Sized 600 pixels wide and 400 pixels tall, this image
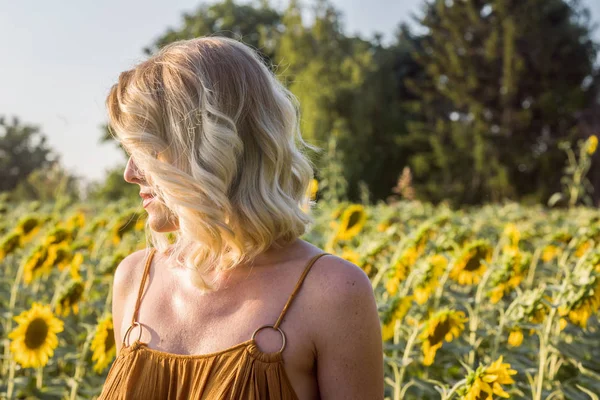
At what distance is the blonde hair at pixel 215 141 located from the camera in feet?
5.43

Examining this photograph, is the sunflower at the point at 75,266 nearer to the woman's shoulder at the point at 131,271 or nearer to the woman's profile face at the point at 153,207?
the woman's shoulder at the point at 131,271

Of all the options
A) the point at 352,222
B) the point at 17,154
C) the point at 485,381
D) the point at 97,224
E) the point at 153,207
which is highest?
the point at 153,207

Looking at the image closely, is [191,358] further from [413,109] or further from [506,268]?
[413,109]

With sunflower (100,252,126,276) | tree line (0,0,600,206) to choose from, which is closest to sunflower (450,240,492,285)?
sunflower (100,252,126,276)

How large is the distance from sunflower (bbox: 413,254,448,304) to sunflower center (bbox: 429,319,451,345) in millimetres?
346

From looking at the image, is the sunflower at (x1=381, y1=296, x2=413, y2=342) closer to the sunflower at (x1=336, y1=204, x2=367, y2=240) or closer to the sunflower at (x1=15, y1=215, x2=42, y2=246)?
the sunflower at (x1=336, y1=204, x2=367, y2=240)

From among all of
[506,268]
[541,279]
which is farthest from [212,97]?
[541,279]

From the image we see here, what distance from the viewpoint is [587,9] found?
27.0m

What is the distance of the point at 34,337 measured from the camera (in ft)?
8.31

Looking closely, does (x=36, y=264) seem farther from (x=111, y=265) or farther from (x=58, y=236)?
(x=111, y=265)

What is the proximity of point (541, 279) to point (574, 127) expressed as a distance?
75.3 feet

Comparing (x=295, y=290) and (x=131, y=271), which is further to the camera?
(x=131, y=271)

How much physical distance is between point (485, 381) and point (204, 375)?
0.64 metres

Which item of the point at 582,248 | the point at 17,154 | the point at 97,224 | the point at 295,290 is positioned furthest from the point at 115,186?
the point at 295,290
